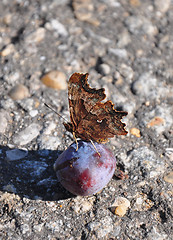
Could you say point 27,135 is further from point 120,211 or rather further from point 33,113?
point 120,211

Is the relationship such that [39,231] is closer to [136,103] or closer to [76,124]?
[76,124]

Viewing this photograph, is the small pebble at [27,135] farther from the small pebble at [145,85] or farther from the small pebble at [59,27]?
the small pebble at [59,27]

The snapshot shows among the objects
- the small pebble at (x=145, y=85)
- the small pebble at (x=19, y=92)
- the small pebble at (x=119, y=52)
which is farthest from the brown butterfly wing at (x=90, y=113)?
the small pebble at (x=119, y=52)

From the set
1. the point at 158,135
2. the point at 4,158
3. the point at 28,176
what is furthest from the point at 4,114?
the point at 158,135

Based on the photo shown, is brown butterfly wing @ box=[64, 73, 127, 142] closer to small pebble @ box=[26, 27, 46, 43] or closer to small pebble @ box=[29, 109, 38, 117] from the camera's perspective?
small pebble @ box=[29, 109, 38, 117]

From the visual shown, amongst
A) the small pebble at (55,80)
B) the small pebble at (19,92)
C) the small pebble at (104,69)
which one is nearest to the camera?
the small pebble at (19,92)

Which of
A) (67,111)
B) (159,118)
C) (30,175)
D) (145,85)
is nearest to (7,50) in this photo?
(67,111)

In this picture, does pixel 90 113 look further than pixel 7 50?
No
